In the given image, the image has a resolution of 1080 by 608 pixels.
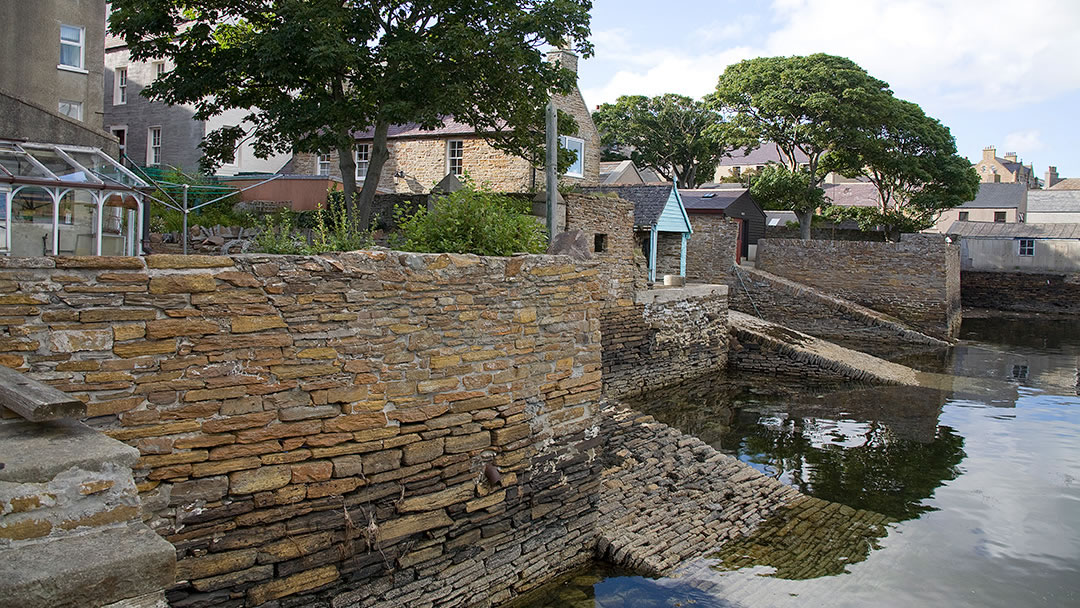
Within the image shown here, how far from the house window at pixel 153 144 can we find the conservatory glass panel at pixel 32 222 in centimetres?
1965

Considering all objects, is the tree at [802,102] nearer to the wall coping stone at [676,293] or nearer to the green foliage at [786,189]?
the green foliage at [786,189]

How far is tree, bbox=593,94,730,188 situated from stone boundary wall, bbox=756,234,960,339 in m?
12.6

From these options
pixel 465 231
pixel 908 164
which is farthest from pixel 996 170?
pixel 465 231

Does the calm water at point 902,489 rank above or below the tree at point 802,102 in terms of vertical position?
below

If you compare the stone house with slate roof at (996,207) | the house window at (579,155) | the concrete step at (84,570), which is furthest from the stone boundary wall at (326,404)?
the stone house with slate roof at (996,207)

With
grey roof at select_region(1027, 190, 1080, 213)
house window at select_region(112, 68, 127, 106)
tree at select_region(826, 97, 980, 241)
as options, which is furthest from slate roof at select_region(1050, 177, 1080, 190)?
house window at select_region(112, 68, 127, 106)

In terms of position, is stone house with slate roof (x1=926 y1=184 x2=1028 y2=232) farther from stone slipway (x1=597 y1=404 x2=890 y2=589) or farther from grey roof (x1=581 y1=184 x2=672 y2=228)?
stone slipway (x1=597 y1=404 x2=890 y2=589)

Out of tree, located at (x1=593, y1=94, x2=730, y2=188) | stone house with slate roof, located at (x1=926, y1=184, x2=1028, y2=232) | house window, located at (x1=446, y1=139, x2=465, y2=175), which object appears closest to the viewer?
house window, located at (x1=446, y1=139, x2=465, y2=175)

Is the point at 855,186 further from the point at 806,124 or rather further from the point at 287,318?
the point at 287,318

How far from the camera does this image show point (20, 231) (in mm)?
9945

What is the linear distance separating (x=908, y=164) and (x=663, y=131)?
13.3 m

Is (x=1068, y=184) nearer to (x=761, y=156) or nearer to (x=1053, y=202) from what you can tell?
(x=1053, y=202)

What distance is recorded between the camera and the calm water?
8.94 metres

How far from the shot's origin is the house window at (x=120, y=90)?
28938 millimetres
